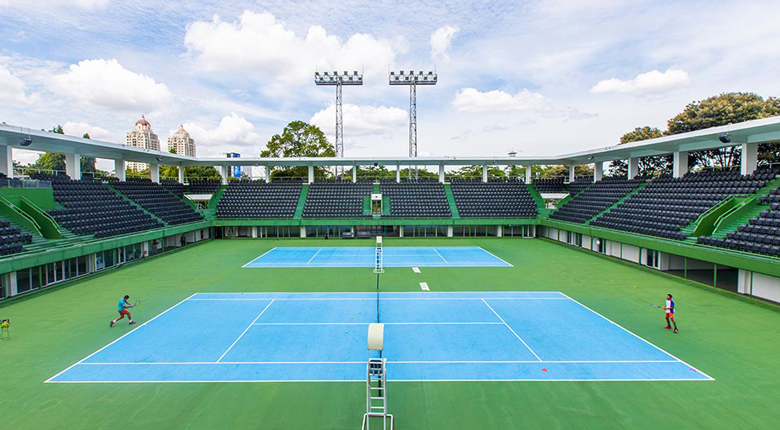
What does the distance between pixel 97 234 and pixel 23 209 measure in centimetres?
412

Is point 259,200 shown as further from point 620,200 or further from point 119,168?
point 620,200

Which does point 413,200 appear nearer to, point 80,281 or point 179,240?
point 179,240

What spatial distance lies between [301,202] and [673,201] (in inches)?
1422

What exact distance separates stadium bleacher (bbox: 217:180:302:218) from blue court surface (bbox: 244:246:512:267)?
10.3m

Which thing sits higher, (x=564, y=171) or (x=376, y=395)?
(x=564, y=171)

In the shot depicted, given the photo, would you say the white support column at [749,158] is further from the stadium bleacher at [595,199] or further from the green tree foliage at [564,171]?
the green tree foliage at [564,171]

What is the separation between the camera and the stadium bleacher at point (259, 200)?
1642 inches

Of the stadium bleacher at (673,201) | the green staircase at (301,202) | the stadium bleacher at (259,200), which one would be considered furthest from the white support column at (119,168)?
the stadium bleacher at (673,201)

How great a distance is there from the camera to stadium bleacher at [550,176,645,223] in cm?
3469

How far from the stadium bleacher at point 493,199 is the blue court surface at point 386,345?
2548 centimetres

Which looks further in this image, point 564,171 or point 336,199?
point 564,171

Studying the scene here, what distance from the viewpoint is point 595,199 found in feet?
123

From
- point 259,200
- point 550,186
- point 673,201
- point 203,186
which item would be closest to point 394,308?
point 673,201

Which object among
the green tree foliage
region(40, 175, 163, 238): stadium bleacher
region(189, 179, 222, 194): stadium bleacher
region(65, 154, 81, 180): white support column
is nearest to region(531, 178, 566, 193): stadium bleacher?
the green tree foliage
